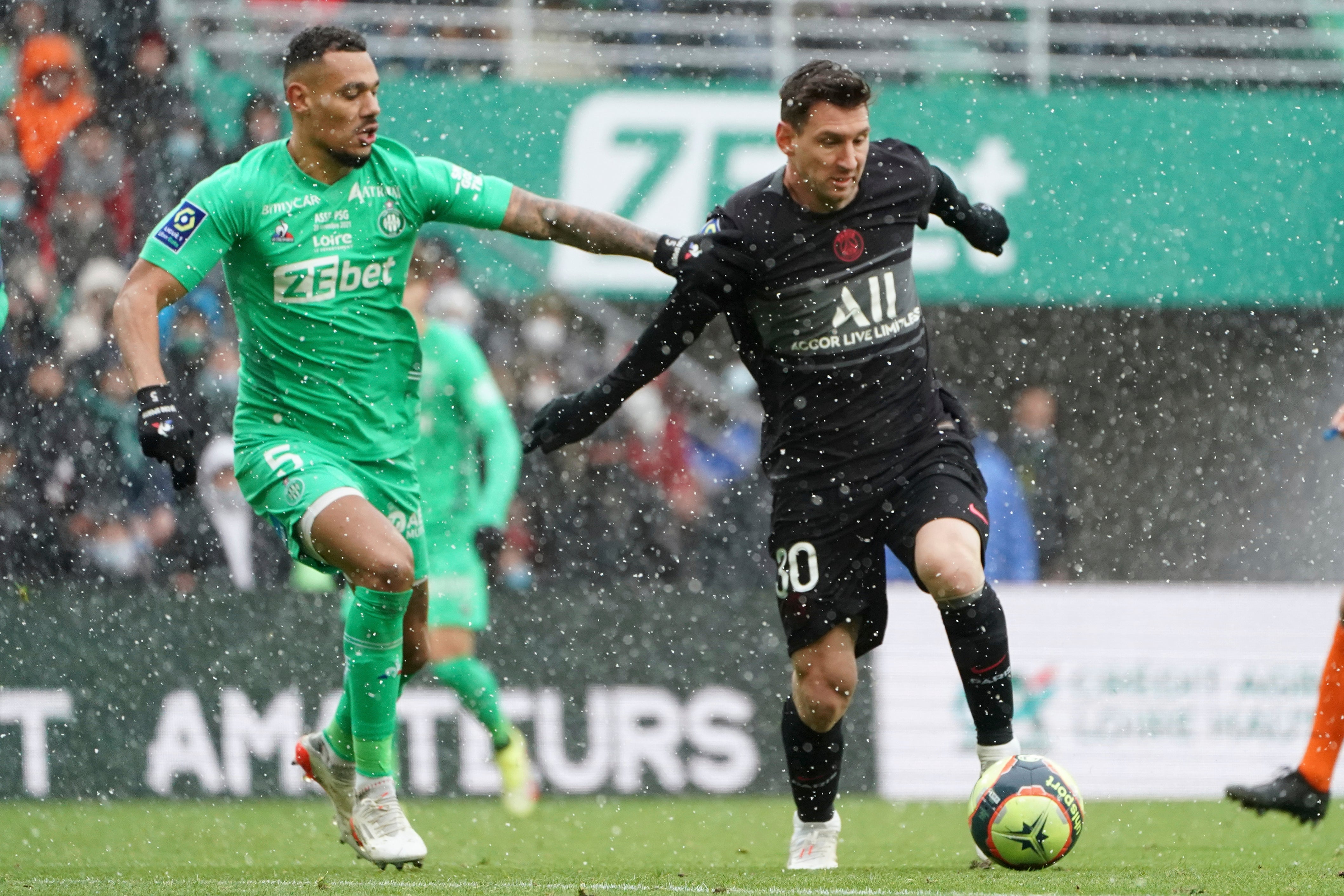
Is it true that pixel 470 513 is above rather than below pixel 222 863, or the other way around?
above

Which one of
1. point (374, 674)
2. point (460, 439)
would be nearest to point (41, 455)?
point (460, 439)

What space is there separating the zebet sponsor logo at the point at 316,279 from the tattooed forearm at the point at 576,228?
0.55 metres

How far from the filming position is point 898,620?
31.4ft

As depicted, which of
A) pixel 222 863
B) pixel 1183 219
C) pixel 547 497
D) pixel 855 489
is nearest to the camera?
pixel 855 489

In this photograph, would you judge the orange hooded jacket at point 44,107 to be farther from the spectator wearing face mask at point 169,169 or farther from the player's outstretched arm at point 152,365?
the player's outstretched arm at point 152,365

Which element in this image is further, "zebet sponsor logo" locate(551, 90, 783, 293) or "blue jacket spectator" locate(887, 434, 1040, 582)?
"zebet sponsor logo" locate(551, 90, 783, 293)

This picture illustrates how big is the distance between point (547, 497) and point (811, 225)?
19.7 ft

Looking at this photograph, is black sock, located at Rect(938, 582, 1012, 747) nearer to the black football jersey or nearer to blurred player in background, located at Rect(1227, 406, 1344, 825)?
the black football jersey

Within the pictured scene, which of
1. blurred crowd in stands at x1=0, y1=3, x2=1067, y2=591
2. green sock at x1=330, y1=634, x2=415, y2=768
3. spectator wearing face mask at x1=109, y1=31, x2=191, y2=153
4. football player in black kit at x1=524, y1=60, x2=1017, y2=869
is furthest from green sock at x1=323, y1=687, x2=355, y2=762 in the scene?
spectator wearing face mask at x1=109, y1=31, x2=191, y2=153

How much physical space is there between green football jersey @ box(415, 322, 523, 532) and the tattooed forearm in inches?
84.8

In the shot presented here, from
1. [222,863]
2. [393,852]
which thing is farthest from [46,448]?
[393,852]

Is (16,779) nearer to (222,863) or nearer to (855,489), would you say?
(222,863)

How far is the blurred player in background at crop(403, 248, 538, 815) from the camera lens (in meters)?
8.09

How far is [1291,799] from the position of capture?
5.84 metres
